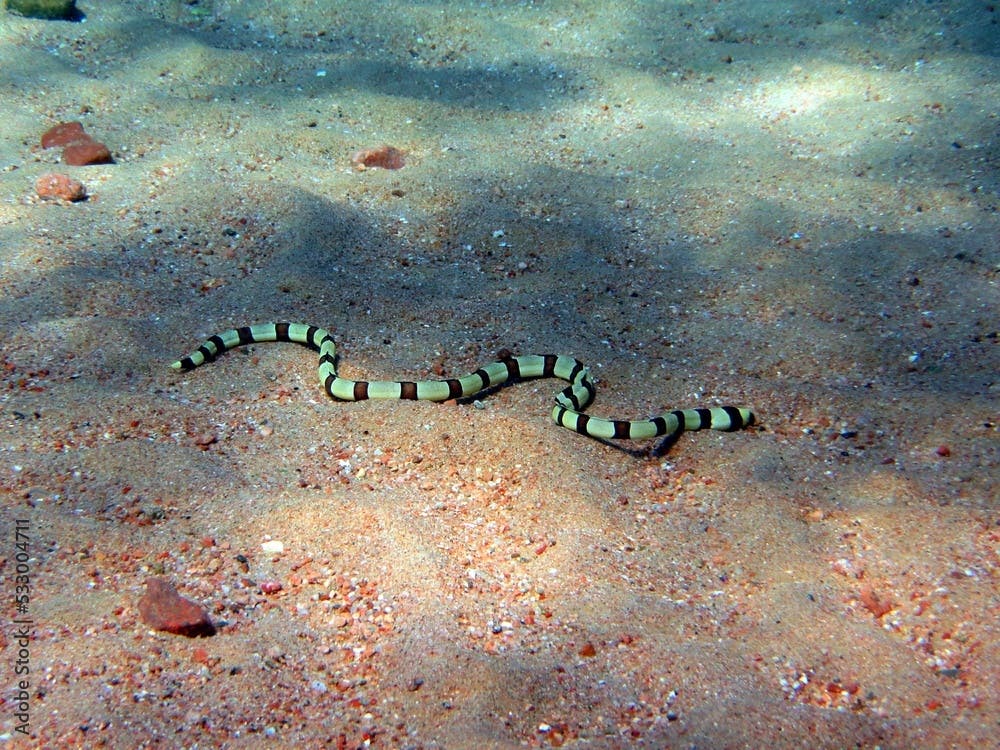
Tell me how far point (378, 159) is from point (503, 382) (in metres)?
3.18

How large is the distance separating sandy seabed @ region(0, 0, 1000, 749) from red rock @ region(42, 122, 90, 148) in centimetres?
27

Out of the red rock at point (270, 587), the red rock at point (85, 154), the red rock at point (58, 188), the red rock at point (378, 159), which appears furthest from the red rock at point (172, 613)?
the red rock at point (85, 154)

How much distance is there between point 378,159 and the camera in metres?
6.95

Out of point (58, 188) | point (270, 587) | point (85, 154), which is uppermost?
point (85, 154)

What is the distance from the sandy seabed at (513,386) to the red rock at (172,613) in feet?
0.19

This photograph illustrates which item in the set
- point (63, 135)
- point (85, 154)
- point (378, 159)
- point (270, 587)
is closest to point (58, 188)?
point (85, 154)

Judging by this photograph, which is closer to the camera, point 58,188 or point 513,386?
point 513,386

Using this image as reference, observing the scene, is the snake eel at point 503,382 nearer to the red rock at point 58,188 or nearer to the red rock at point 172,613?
the red rock at point 172,613

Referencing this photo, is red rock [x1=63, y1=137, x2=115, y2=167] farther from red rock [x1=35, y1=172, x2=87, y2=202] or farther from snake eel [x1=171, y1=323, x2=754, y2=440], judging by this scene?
snake eel [x1=171, y1=323, x2=754, y2=440]

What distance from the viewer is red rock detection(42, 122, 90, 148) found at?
264 inches

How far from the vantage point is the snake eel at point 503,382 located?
14.7ft

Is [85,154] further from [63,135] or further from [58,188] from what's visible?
[58,188]

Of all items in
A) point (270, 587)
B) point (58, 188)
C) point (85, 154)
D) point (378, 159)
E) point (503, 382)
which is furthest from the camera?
point (378, 159)

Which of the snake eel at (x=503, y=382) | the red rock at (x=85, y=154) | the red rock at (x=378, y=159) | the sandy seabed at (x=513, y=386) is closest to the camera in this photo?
the sandy seabed at (x=513, y=386)
